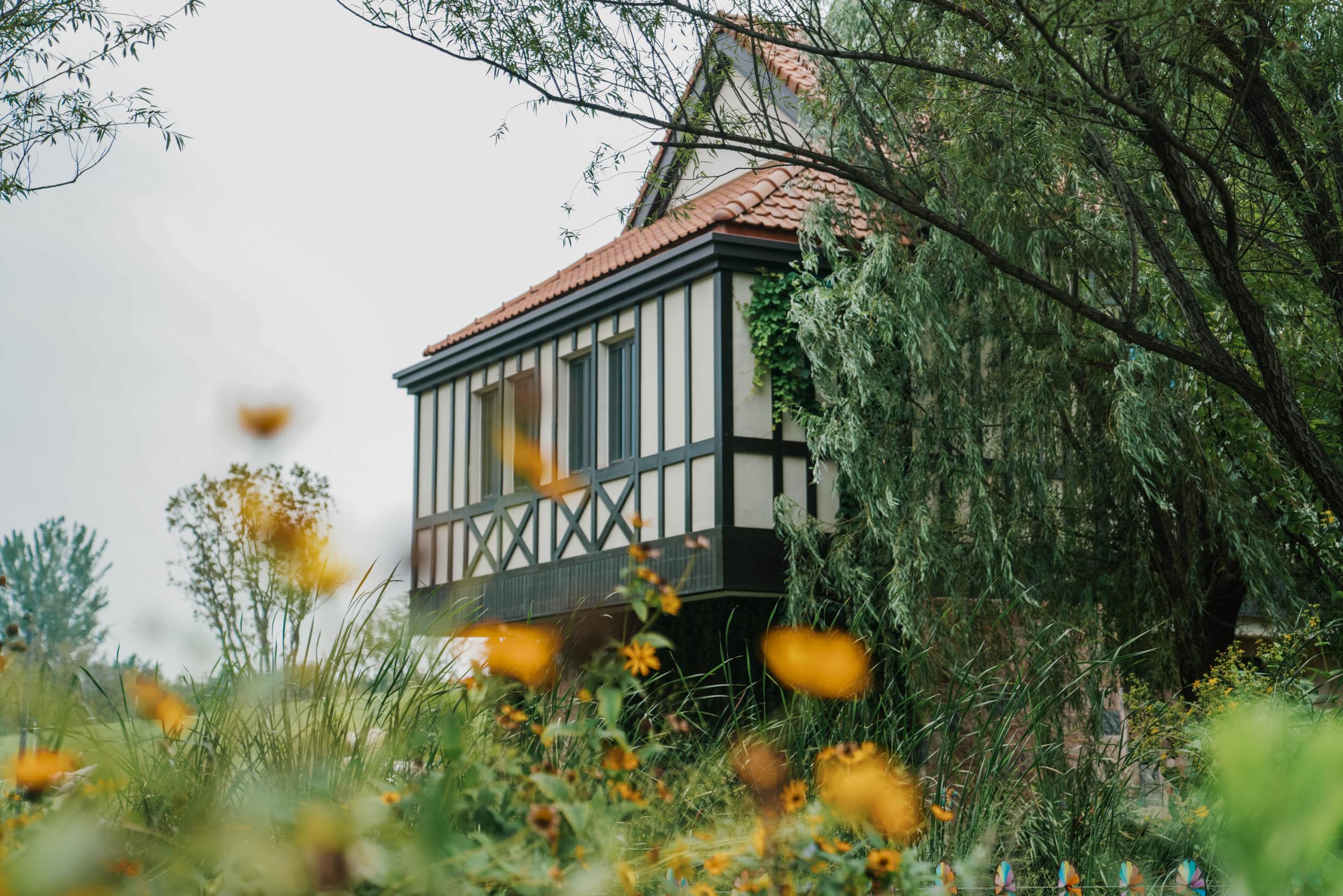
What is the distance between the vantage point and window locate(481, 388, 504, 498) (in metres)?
12.7

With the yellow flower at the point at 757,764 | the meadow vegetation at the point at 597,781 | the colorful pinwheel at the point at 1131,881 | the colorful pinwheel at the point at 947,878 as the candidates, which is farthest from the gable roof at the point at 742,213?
the colorful pinwheel at the point at 947,878

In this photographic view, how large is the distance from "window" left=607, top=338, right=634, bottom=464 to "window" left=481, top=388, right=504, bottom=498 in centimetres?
172

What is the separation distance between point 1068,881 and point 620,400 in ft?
26.4

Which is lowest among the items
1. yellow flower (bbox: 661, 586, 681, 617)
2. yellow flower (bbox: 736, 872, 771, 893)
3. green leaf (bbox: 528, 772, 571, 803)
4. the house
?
yellow flower (bbox: 736, 872, 771, 893)

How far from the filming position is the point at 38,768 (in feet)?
7.77

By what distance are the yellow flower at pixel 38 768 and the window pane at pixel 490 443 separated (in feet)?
32.4

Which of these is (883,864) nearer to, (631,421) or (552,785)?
(552,785)

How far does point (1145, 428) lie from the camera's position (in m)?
8.09

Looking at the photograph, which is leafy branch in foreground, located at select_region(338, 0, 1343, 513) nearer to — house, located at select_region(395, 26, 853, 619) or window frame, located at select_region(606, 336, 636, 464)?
house, located at select_region(395, 26, 853, 619)

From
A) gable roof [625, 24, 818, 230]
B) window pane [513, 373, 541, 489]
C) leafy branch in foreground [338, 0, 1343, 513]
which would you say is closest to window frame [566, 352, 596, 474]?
window pane [513, 373, 541, 489]

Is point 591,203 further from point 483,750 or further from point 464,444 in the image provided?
point 464,444

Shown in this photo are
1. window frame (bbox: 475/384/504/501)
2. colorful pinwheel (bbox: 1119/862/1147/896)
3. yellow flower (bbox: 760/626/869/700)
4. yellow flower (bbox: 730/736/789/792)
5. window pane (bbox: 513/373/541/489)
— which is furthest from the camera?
window frame (bbox: 475/384/504/501)

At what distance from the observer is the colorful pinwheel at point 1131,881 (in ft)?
12.4

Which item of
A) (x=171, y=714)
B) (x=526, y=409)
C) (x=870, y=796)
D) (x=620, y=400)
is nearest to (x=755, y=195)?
(x=620, y=400)
